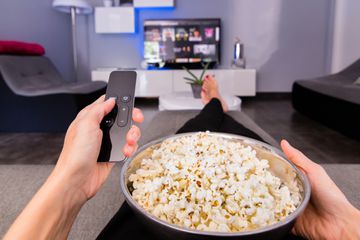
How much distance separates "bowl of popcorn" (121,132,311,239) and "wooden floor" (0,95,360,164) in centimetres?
149

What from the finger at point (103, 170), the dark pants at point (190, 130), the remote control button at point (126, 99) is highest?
the remote control button at point (126, 99)

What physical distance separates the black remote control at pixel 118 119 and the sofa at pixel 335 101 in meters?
1.89

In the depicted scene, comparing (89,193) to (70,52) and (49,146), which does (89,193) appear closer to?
(49,146)

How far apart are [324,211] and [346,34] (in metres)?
4.08

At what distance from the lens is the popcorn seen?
340 mm

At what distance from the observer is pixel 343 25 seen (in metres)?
3.91

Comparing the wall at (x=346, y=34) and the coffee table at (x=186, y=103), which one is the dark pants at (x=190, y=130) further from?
the wall at (x=346, y=34)

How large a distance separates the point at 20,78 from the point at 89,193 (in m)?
2.44

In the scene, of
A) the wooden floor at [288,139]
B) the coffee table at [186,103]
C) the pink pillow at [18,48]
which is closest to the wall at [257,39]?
the pink pillow at [18,48]

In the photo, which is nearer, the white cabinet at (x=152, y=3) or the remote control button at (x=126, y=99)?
the remote control button at (x=126, y=99)

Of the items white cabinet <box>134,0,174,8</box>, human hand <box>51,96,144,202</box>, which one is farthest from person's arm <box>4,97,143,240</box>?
white cabinet <box>134,0,174,8</box>

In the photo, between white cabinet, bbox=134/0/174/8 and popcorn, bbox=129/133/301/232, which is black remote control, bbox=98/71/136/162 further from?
white cabinet, bbox=134/0/174/8

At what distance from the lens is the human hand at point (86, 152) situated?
45 centimetres

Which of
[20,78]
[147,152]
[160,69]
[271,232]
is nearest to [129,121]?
[147,152]
